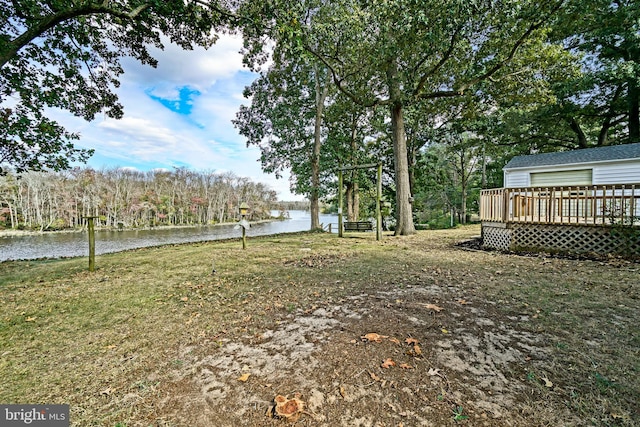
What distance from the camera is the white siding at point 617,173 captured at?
1058 cm

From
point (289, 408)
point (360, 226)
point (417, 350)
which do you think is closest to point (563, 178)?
point (360, 226)

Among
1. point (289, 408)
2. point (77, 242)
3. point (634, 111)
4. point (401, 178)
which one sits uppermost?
point (634, 111)

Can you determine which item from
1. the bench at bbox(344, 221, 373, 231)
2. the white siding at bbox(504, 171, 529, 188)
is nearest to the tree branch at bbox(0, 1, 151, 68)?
the bench at bbox(344, 221, 373, 231)

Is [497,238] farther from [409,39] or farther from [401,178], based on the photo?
[409,39]

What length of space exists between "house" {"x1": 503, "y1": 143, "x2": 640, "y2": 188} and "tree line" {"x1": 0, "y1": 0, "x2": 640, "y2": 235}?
2915mm

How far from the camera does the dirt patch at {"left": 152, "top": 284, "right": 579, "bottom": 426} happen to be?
176 centimetres

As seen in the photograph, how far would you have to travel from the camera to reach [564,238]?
688cm

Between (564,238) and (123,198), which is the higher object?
(123,198)

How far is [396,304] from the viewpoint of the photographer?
3623 mm

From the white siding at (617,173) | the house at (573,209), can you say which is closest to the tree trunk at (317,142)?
the house at (573,209)

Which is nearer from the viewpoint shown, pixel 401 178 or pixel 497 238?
pixel 497 238

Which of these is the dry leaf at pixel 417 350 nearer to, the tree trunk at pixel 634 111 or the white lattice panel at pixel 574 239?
the white lattice panel at pixel 574 239

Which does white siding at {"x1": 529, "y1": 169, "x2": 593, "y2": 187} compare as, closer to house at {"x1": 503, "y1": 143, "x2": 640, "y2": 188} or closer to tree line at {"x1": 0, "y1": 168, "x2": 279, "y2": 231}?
house at {"x1": 503, "y1": 143, "x2": 640, "y2": 188}

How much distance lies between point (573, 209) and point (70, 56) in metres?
19.1
